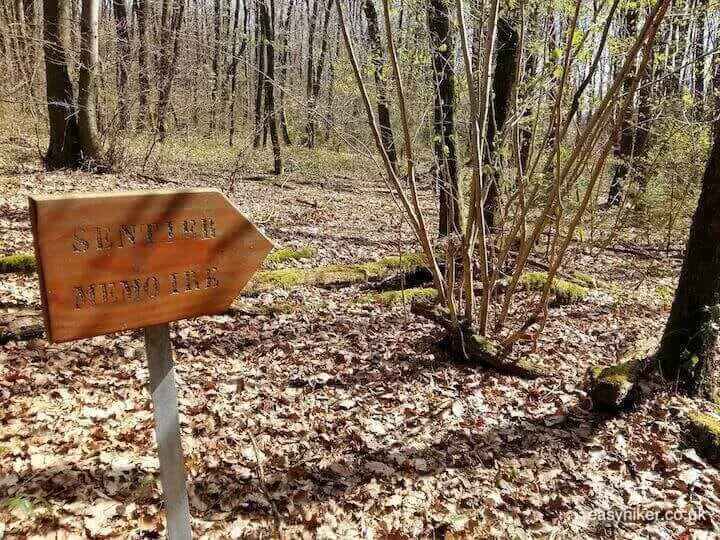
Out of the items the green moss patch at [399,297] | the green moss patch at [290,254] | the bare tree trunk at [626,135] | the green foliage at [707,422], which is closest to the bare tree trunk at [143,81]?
the green moss patch at [290,254]

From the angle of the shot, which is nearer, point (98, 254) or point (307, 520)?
point (98, 254)

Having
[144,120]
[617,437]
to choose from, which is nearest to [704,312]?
[617,437]

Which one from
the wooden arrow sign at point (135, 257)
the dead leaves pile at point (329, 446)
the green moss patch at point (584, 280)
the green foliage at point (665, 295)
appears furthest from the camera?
the green moss patch at point (584, 280)

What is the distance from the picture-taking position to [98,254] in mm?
1621

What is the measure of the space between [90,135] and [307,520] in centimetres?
1040

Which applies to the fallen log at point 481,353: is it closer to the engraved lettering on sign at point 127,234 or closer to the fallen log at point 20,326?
the engraved lettering on sign at point 127,234

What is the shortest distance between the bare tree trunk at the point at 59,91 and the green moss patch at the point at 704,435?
1090 cm

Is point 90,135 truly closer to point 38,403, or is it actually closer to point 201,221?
point 38,403

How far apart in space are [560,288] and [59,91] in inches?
408

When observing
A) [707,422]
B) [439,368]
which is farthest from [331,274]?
[707,422]

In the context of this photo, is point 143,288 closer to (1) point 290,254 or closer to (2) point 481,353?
(2) point 481,353

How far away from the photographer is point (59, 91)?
1009cm

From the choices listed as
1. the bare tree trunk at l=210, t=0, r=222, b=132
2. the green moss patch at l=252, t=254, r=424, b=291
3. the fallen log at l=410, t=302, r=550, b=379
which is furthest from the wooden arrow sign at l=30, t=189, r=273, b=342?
the bare tree trunk at l=210, t=0, r=222, b=132

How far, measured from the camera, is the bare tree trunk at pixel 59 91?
964 cm
